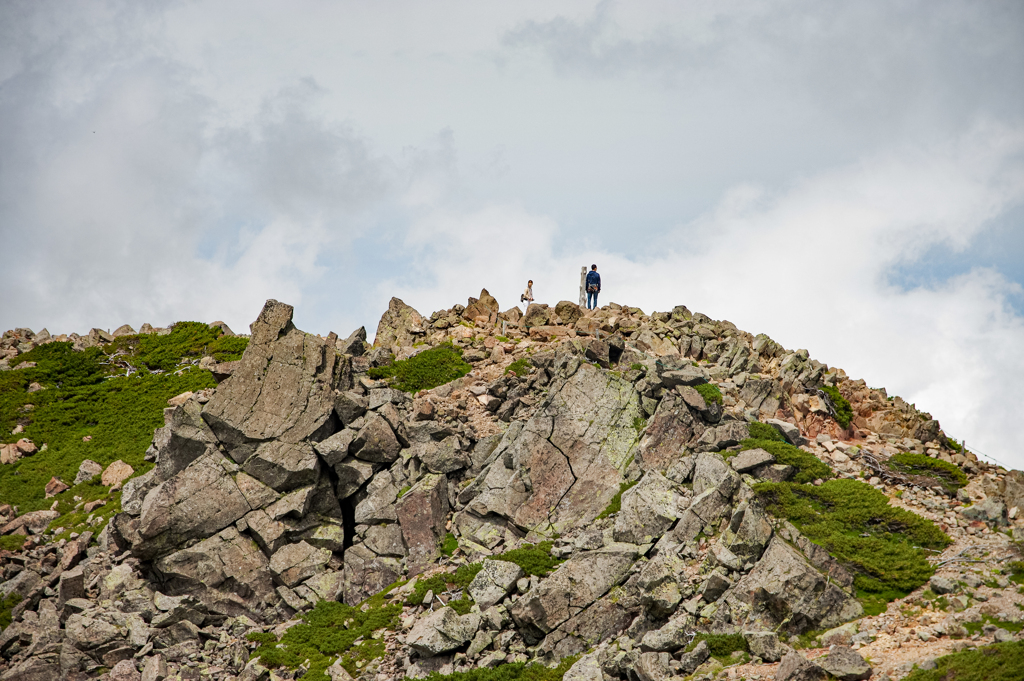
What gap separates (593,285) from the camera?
46.9 m

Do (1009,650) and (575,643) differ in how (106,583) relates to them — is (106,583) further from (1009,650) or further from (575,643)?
(1009,650)

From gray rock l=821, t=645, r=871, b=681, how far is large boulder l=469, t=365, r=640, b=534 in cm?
1062

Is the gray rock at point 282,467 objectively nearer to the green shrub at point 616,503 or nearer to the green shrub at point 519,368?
the green shrub at point 519,368

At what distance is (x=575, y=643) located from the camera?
2344 cm

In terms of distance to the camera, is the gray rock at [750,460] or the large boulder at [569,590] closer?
the large boulder at [569,590]

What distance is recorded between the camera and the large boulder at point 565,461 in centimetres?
2873

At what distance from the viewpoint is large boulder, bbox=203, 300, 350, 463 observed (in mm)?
31406

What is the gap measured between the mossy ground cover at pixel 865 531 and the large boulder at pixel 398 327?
2689cm

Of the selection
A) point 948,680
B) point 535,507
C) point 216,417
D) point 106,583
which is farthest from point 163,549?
point 948,680

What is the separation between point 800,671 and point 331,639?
52.8 ft

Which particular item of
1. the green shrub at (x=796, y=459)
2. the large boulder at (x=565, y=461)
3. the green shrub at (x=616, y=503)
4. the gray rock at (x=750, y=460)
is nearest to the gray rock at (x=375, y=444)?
the large boulder at (x=565, y=461)

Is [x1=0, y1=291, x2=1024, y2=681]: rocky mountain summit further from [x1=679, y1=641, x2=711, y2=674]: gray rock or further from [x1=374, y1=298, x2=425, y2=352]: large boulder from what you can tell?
[x1=374, y1=298, x2=425, y2=352]: large boulder

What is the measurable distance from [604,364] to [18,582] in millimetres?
27997

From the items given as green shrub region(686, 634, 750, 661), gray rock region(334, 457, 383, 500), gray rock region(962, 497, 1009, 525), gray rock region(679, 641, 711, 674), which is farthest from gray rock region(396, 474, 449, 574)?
gray rock region(962, 497, 1009, 525)
